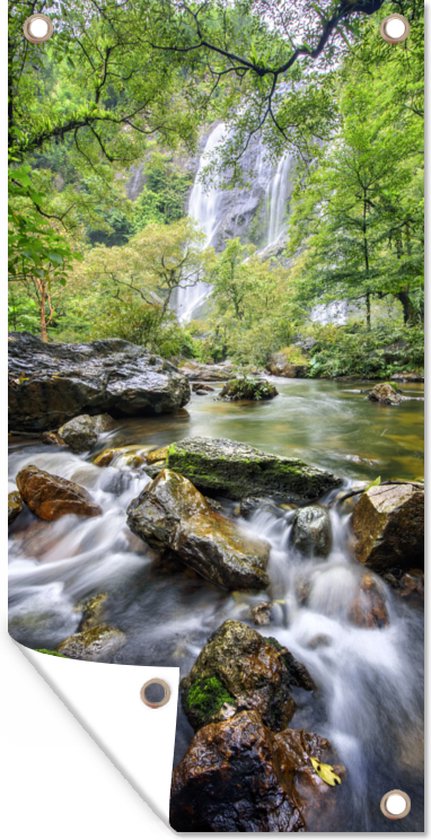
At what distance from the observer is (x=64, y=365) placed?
2979 millimetres

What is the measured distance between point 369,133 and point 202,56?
60 centimetres

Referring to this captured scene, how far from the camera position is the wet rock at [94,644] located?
1.17m

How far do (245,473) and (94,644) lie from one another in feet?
3.26

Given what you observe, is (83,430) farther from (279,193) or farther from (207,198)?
(279,193)

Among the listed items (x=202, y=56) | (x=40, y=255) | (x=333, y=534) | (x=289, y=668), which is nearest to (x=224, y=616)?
(x=289, y=668)

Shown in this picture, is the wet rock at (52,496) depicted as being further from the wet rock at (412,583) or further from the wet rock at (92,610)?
the wet rock at (412,583)

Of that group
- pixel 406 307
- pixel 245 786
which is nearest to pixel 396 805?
pixel 245 786

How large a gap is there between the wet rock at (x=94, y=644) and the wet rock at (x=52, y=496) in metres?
0.72

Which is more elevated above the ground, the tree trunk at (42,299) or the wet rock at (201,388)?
the tree trunk at (42,299)

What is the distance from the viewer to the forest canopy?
1027 mm

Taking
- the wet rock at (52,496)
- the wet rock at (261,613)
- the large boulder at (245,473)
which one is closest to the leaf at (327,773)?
the wet rock at (261,613)

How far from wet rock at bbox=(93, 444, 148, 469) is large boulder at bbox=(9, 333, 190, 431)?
0.68m

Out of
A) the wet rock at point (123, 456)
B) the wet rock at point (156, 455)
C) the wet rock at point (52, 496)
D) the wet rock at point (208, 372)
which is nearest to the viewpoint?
the wet rock at point (52, 496)

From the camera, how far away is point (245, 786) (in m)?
0.81
